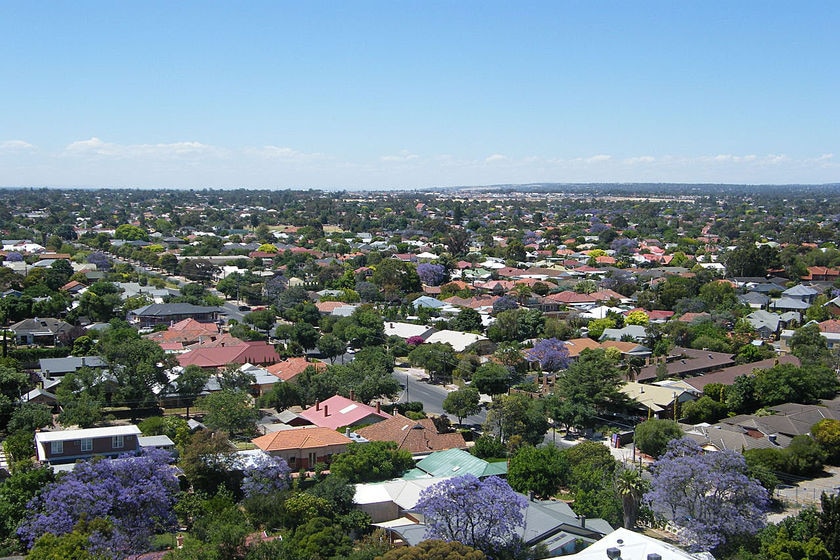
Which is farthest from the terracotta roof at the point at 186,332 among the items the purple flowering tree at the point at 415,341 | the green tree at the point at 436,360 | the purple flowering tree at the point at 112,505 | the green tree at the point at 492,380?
the purple flowering tree at the point at 112,505

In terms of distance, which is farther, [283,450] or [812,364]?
[812,364]

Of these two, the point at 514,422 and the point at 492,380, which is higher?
the point at 514,422

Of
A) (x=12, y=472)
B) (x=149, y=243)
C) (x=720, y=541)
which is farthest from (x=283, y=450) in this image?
(x=149, y=243)

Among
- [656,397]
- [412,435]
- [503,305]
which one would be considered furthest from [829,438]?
[503,305]

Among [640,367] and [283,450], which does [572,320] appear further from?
[283,450]

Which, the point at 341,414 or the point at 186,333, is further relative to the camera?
the point at 186,333

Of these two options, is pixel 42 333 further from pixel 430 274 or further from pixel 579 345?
pixel 430 274

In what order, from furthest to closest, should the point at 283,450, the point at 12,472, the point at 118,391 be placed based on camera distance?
the point at 118,391, the point at 283,450, the point at 12,472

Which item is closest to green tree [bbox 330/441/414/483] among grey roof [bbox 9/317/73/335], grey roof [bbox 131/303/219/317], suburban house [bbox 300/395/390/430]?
suburban house [bbox 300/395/390/430]
